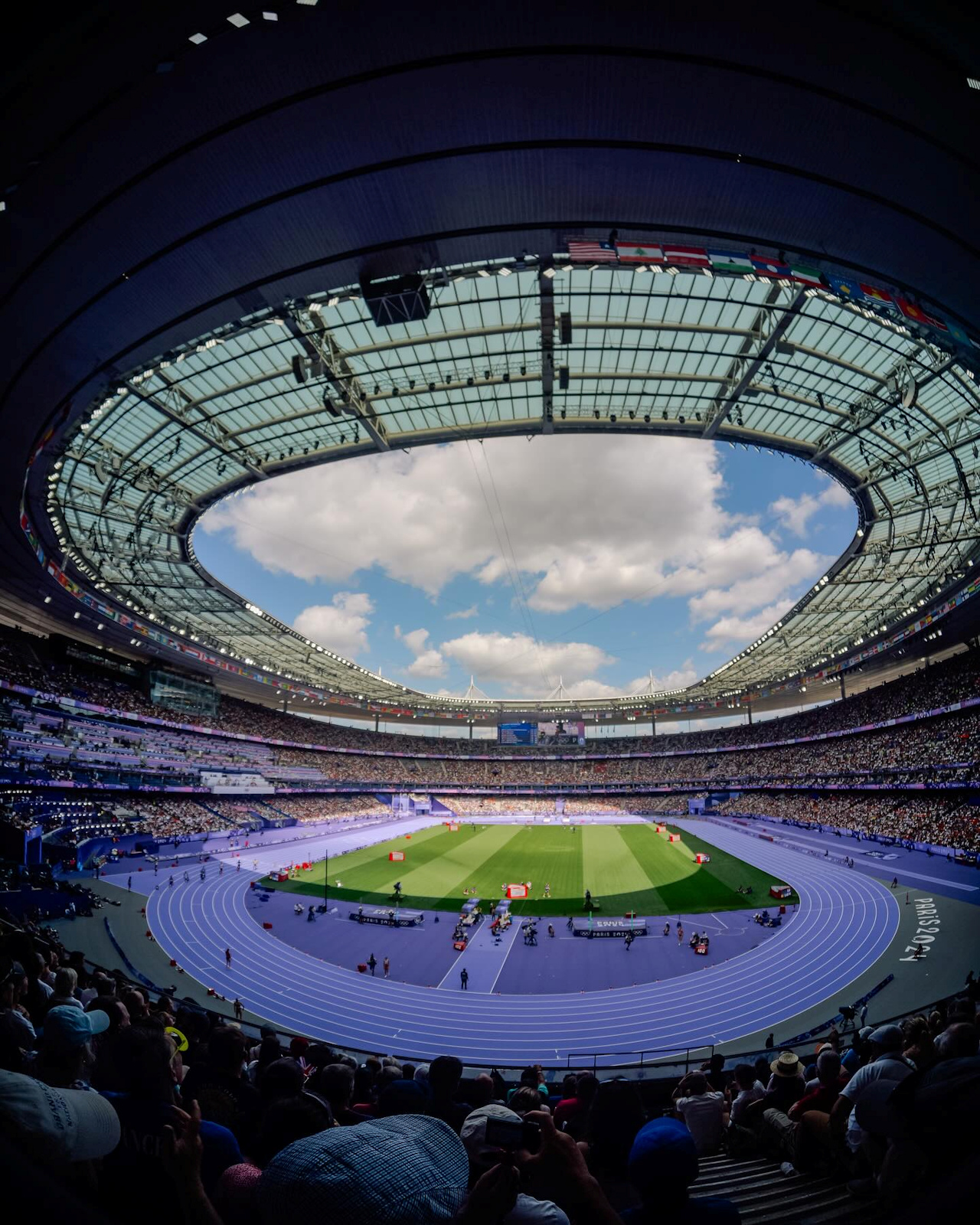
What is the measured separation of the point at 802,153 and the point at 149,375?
15269 mm

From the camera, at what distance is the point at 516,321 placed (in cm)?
1530

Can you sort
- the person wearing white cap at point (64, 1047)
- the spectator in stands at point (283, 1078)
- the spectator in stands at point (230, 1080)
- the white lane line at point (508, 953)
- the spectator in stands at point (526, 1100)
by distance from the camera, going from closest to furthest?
1. the person wearing white cap at point (64, 1047)
2. the spectator in stands at point (283, 1078)
3. the spectator in stands at point (230, 1080)
4. the spectator in stands at point (526, 1100)
5. the white lane line at point (508, 953)

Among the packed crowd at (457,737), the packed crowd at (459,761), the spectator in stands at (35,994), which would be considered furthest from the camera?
the packed crowd at (457,737)

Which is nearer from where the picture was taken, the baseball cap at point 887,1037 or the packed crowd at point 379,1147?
the packed crowd at point 379,1147

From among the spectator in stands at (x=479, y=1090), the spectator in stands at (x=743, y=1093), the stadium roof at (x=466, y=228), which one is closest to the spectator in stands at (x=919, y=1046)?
the spectator in stands at (x=743, y=1093)

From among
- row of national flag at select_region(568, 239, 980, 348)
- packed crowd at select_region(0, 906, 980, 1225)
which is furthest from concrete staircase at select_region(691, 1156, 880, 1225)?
row of national flag at select_region(568, 239, 980, 348)

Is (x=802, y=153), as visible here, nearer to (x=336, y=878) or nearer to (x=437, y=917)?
(x=437, y=917)

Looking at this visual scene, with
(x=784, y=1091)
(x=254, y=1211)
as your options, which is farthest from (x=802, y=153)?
(x=254, y=1211)

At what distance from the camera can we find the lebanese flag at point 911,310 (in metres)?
12.0

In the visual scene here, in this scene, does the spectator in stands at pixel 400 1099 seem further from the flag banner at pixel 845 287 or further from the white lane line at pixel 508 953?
the white lane line at pixel 508 953

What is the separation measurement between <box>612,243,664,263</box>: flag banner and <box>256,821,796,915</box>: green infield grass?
89.8ft

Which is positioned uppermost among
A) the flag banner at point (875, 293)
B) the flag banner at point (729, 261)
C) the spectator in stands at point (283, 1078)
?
the flag banner at point (729, 261)

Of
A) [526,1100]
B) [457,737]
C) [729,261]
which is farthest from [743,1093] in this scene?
[457,737]

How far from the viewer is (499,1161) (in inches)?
80.2
